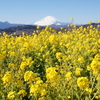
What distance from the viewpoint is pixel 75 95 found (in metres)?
2.93

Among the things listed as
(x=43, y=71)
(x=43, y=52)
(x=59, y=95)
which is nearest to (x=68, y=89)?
(x=59, y=95)

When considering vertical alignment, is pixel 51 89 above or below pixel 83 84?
below

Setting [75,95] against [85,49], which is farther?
[85,49]

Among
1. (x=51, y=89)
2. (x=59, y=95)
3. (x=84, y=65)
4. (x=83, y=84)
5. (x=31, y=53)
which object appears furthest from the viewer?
(x=31, y=53)

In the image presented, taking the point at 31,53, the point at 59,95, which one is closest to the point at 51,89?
the point at 59,95

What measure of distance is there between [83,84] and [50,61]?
2228mm

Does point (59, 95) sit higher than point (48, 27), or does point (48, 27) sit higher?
point (48, 27)

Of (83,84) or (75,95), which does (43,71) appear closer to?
(75,95)

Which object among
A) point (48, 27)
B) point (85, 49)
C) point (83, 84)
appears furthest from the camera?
point (48, 27)

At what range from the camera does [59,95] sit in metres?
2.70

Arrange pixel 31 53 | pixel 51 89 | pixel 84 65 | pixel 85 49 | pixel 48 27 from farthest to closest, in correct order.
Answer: pixel 48 27, pixel 31 53, pixel 85 49, pixel 84 65, pixel 51 89

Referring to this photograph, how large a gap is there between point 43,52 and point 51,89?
2.96 metres

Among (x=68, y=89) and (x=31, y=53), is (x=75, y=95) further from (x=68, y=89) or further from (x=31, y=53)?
(x=31, y=53)

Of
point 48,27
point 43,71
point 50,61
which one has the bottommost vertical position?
point 43,71
